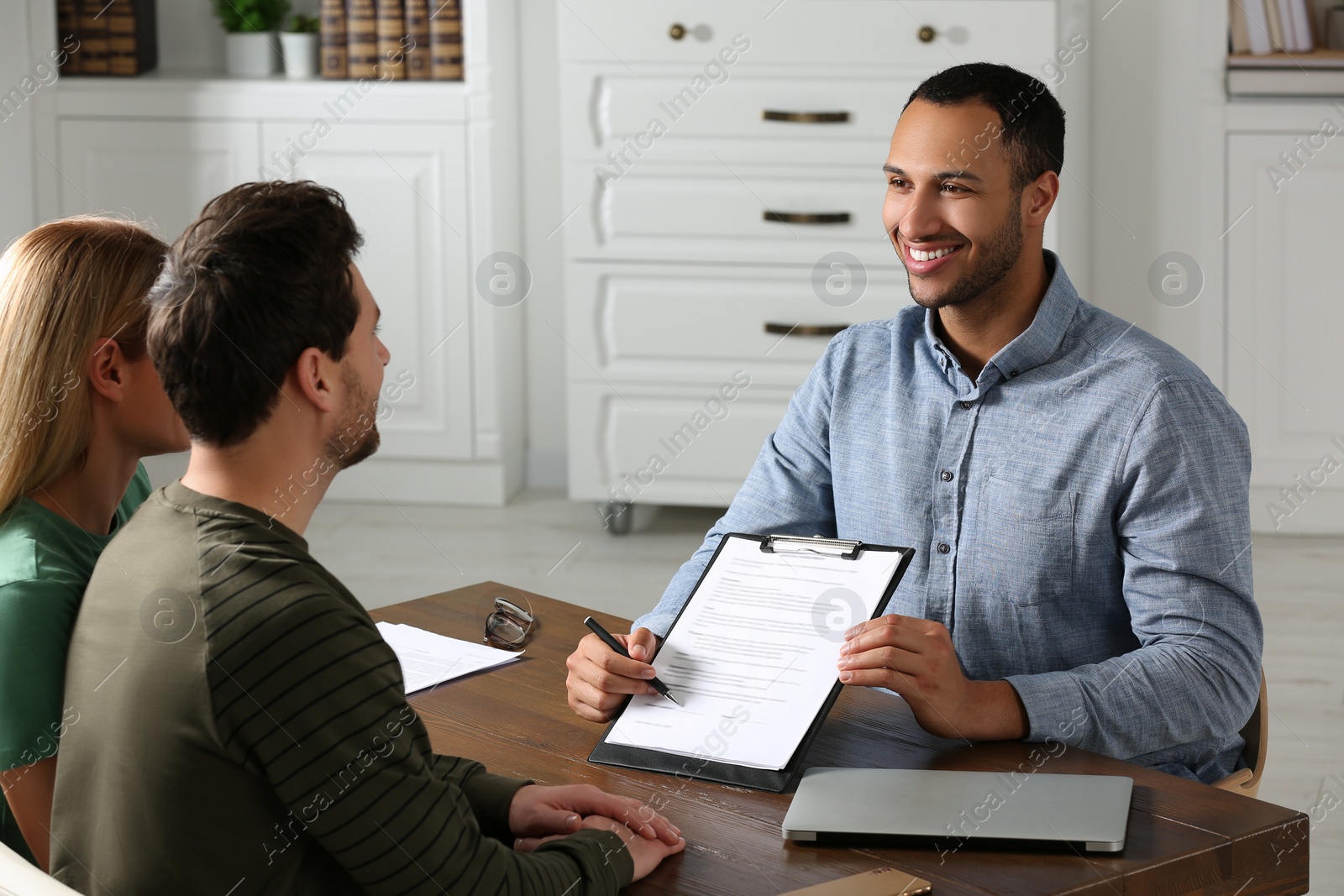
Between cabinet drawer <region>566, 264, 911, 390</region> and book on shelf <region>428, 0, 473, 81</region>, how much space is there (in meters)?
0.74

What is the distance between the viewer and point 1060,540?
5.40ft

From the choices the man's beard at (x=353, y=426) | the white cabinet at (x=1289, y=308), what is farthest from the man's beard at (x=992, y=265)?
the white cabinet at (x=1289, y=308)

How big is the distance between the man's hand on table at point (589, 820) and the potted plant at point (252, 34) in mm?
3737

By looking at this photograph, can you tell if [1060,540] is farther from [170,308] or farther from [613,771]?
[170,308]

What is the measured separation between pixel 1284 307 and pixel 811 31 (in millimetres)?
1500

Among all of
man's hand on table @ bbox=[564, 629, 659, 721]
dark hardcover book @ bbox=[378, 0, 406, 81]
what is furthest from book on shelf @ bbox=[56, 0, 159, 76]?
man's hand on table @ bbox=[564, 629, 659, 721]

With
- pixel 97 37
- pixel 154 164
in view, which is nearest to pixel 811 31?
pixel 154 164

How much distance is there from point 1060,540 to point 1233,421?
22cm

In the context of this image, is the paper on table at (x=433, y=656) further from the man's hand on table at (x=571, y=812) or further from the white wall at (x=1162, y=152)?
the white wall at (x=1162, y=152)

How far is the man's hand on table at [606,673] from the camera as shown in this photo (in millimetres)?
1433

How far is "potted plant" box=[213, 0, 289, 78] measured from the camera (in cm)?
450

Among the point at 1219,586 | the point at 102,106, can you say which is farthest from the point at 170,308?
the point at 102,106

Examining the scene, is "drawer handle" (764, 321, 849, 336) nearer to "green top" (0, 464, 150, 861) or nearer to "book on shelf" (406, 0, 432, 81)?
"book on shelf" (406, 0, 432, 81)

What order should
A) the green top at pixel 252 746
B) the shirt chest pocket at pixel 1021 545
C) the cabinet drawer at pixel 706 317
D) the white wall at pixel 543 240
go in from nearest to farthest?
the green top at pixel 252 746
the shirt chest pocket at pixel 1021 545
the cabinet drawer at pixel 706 317
the white wall at pixel 543 240
